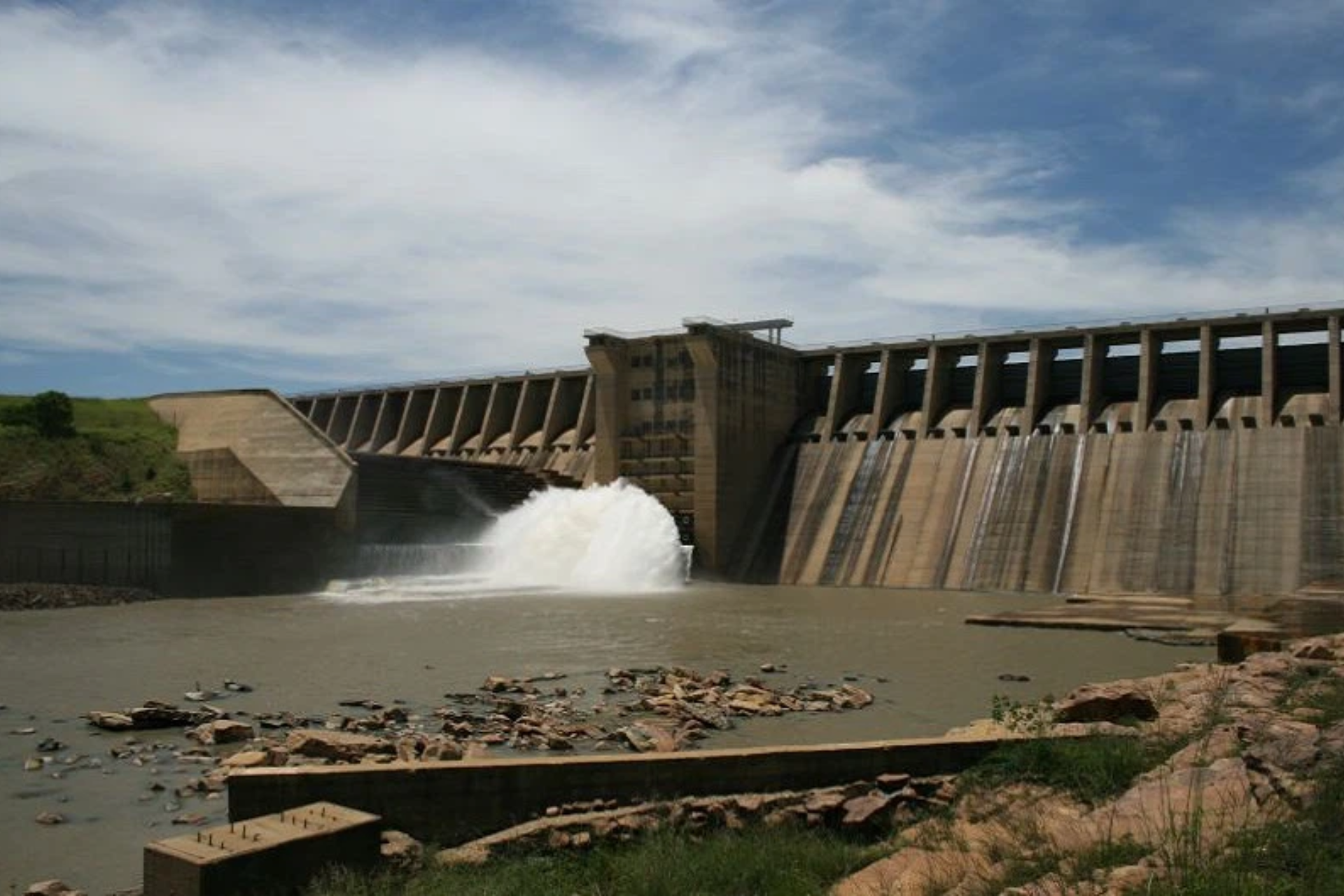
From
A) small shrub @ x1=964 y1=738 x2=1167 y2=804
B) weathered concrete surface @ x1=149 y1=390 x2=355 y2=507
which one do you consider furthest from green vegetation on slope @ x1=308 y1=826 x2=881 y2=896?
weathered concrete surface @ x1=149 y1=390 x2=355 y2=507

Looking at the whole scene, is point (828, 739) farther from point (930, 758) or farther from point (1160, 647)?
point (1160, 647)

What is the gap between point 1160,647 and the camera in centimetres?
1930

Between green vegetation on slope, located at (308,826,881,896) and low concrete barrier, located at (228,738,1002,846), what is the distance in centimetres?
66

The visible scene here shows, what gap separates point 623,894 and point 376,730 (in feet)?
19.8

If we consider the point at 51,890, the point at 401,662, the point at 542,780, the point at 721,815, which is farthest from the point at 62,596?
the point at 721,815

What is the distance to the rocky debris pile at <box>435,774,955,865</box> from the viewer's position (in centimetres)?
742

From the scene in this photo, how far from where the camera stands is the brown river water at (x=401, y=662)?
8.88 metres

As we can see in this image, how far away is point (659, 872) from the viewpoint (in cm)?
632

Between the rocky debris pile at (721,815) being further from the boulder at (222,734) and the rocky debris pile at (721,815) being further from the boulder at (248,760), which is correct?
the boulder at (222,734)

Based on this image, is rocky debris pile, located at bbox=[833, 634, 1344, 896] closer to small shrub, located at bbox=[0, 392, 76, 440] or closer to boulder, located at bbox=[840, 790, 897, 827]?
boulder, located at bbox=[840, 790, 897, 827]

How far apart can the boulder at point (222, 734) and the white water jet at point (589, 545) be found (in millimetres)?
23219

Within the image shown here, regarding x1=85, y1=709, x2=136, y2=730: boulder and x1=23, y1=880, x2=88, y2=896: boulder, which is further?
x1=85, y1=709, x2=136, y2=730: boulder

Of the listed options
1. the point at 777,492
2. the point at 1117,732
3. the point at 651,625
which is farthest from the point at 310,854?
the point at 777,492

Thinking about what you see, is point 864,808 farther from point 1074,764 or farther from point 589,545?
point 589,545
